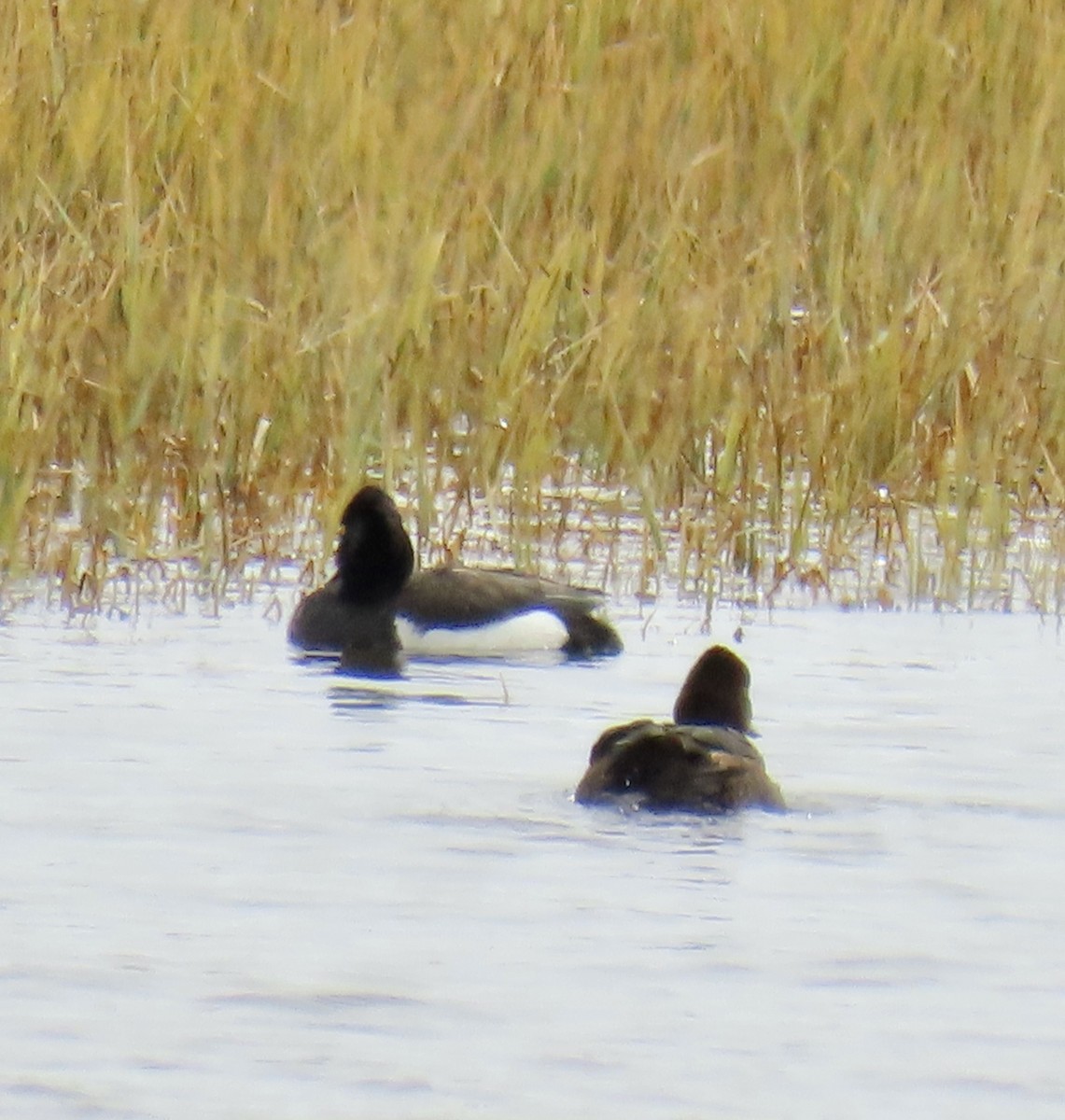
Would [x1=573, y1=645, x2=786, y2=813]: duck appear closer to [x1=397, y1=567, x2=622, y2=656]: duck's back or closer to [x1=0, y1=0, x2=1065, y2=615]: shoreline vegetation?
[x1=397, y1=567, x2=622, y2=656]: duck's back

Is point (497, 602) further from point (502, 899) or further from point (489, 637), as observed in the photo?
point (502, 899)

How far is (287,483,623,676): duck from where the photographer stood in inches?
336

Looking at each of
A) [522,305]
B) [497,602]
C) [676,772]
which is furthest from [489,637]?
[676,772]

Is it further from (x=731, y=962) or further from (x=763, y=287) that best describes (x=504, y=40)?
(x=731, y=962)

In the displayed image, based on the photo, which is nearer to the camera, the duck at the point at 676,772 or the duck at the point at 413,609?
the duck at the point at 676,772

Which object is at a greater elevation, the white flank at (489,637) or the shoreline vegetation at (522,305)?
the shoreline vegetation at (522,305)

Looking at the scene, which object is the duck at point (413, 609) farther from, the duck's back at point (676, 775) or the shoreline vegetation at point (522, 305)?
the duck's back at point (676, 775)

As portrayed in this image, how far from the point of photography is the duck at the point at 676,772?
6277mm

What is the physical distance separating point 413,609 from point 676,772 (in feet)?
9.11

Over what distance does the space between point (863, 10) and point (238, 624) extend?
4127 mm

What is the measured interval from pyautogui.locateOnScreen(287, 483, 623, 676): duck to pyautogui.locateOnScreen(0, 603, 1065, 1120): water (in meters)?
0.30

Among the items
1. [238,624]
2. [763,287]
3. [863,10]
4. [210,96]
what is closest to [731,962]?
[238,624]

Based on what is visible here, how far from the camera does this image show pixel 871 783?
6660 mm

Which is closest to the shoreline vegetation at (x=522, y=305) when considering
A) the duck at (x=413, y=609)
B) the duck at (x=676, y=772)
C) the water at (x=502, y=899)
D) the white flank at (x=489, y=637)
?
the duck at (x=413, y=609)
